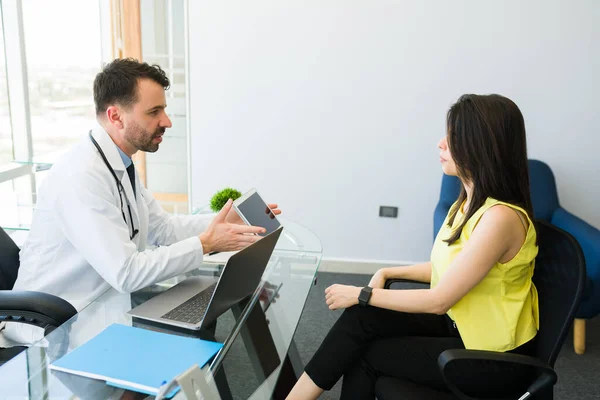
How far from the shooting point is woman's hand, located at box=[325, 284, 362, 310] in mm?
1616

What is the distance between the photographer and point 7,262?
173cm

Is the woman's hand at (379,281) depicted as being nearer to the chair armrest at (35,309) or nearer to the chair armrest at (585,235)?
the chair armrest at (35,309)

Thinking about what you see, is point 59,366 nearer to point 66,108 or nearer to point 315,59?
point 315,59

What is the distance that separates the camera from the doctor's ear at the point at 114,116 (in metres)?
1.77

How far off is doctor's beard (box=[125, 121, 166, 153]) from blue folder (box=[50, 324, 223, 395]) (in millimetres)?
719

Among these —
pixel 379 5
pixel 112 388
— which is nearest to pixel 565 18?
pixel 379 5

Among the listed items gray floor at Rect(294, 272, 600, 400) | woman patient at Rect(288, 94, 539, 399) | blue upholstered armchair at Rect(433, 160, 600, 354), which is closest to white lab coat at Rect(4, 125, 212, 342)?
woman patient at Rect(288, 94, 539, 399)

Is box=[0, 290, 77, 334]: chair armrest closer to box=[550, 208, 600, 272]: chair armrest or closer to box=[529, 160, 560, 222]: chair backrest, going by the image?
box=[550, 208, 600, 272]: chair armrest

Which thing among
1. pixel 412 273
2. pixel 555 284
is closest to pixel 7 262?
pixel 412 273

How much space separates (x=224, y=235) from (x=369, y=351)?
1.87 feet

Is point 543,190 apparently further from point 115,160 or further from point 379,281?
point 115,160

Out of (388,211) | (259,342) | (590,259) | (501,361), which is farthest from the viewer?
(388,211)

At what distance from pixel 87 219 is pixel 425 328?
1079mm

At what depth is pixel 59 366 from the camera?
113 cm
